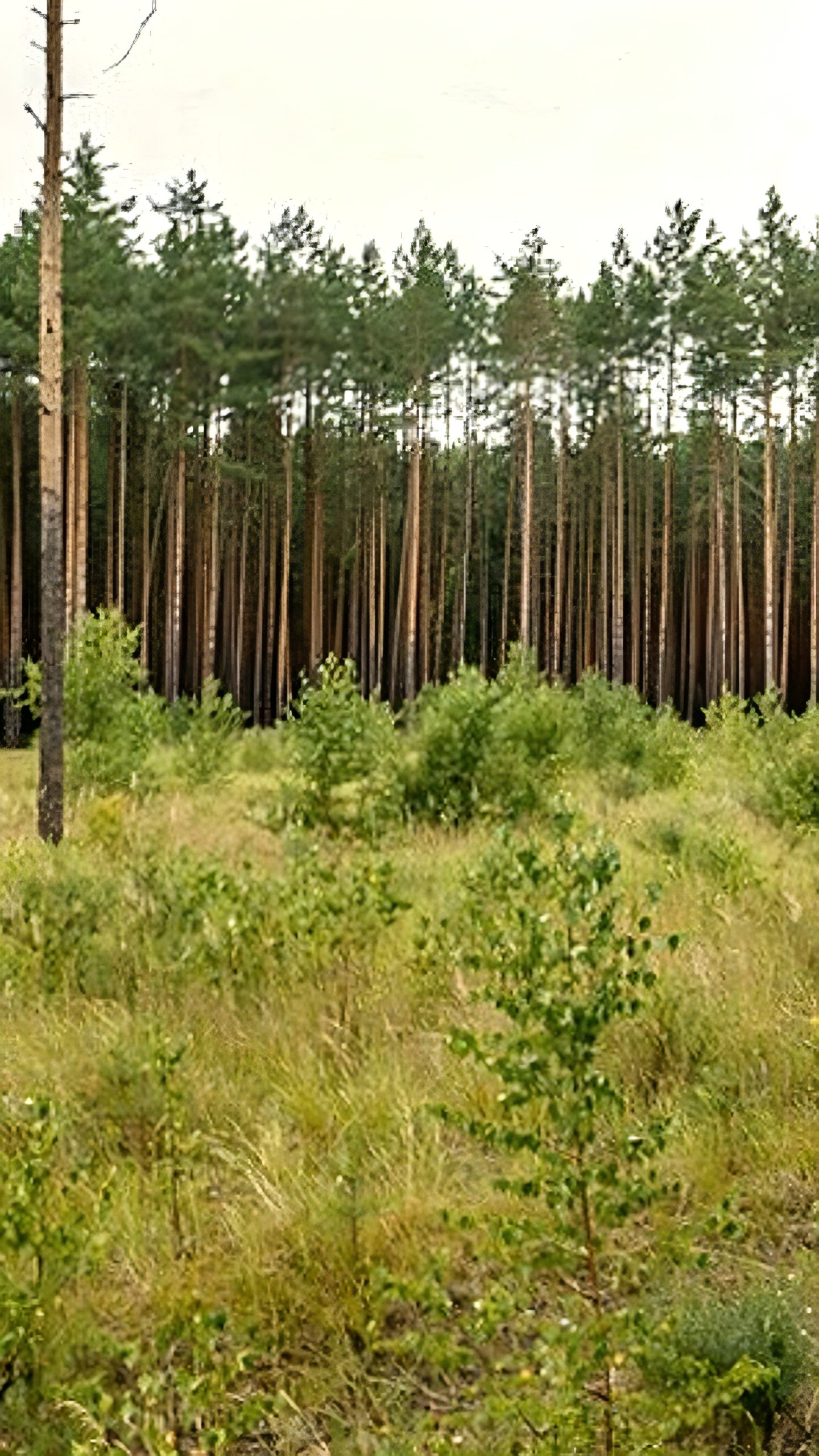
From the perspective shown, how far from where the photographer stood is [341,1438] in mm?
2729

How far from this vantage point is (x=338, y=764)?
34.2ft

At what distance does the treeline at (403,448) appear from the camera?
30.9m

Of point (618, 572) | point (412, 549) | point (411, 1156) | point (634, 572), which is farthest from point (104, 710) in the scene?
point (634, 572)

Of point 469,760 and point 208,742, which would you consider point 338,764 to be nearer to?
point 469,760

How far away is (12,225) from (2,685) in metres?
15.2

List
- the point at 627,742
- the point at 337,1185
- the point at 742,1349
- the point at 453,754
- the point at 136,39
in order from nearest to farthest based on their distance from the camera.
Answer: the point at 742,1349, the point at 337,1185, the point at 453,754, the point at 136,39, the point at 627,742

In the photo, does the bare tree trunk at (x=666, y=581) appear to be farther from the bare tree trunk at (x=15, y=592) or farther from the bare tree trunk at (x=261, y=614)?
the bare tree trunk at (x=15, y=592)

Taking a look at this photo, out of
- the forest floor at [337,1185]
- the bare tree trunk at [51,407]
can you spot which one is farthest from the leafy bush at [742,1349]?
the bare tree trunk at [51,407]

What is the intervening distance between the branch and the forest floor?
28.8ft

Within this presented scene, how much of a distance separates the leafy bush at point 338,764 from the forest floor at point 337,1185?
3431mm

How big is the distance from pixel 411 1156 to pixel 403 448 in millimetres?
36222

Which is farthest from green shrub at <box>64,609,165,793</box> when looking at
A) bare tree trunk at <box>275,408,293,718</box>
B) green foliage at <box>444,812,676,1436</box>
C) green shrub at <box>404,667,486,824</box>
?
bare tree trunk at <box>275,408,293,718</box>

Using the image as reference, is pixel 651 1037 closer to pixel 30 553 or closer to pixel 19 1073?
pixel 19 1073

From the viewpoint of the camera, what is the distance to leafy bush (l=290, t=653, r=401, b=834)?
34.1 ft
